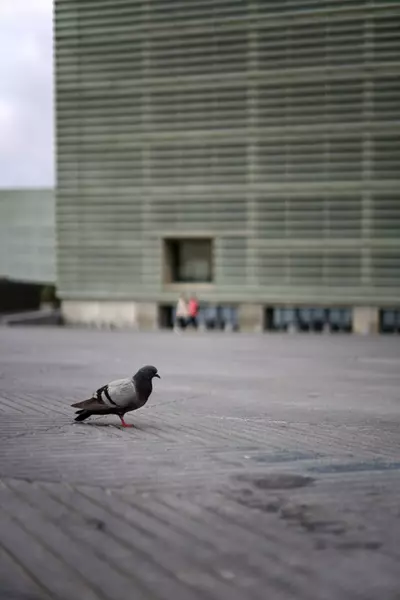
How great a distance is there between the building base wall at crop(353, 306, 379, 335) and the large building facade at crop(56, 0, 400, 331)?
9 cm

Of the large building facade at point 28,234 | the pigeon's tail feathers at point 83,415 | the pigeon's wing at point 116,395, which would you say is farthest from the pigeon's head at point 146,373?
the large building facade at point 28,234

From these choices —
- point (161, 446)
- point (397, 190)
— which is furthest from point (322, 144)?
point (161, 446)

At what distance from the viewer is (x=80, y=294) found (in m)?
42.5

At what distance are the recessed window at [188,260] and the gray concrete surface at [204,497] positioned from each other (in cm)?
2833

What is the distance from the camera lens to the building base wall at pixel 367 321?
38250mm

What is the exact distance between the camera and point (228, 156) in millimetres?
39688

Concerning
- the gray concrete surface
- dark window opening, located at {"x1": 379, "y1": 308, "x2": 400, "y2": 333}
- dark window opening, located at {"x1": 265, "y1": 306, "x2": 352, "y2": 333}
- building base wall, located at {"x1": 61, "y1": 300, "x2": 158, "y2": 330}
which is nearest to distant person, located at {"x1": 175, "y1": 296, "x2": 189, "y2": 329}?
building base wall, located at {"x1": 61, "y1": 300, "x2": 158, "y2": 330}

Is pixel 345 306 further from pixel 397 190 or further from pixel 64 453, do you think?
pixel 64 453

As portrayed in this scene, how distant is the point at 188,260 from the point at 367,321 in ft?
29.6

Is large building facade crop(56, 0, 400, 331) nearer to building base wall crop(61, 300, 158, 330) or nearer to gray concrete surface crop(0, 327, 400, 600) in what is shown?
building base wall crop(61, 300, 158, 330)

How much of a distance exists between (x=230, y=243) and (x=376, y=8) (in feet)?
38.1

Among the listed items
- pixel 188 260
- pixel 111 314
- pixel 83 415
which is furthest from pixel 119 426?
pixel 111 314

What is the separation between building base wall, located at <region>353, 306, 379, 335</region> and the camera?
38.2 meters

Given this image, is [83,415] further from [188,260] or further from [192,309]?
[188,260]
